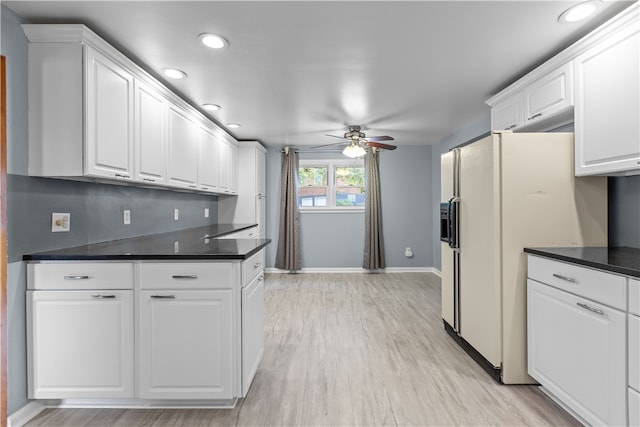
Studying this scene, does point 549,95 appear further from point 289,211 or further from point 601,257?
point 289,211

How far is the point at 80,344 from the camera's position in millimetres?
1843

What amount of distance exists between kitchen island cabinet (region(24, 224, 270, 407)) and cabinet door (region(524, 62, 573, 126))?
2.43 m

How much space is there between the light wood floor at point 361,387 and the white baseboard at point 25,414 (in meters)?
0.04

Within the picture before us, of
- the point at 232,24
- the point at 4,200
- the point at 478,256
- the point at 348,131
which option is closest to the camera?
the point at 4,200

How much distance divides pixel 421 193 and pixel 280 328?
3810 millimetres

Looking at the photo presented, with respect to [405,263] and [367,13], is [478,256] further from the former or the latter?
[405,263]

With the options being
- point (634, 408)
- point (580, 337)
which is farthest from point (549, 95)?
point (634, 408)

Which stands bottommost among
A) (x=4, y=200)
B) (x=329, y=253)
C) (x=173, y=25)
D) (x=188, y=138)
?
(x=329, y=253)

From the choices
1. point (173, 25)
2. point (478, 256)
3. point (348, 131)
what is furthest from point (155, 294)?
point (348, 131)

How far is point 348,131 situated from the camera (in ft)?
14.9

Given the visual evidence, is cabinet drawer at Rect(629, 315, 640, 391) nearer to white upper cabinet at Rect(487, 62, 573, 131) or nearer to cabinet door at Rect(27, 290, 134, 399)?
white upper cabinet at Rect(487, 62, 573, 131)

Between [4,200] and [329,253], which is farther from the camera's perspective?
[329,253]

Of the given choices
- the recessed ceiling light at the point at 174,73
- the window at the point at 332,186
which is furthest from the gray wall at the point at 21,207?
the window at the point at 332,186

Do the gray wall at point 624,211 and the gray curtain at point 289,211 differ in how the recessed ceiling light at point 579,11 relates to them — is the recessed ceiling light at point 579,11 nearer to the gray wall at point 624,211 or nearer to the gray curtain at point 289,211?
the gray wall at point 624,211
